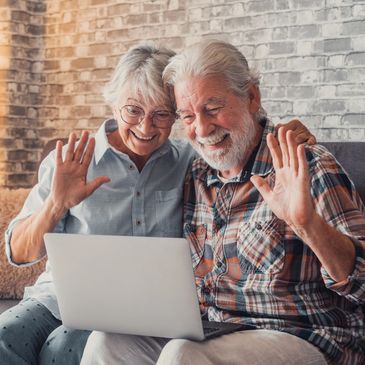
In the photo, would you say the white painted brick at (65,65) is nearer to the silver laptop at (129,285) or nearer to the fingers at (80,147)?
the fingers at (80,147)

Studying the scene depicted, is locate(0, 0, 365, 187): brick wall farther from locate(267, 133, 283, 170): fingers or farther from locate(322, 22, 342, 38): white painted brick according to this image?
locate(267, 133, 283, 170): fingers

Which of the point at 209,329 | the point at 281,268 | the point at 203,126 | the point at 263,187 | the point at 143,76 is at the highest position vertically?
the point at 143,76

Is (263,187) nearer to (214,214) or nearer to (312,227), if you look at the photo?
(312,227)

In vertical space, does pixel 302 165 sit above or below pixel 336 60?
below

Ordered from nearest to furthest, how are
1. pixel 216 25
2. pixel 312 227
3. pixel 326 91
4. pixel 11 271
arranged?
pixel 312 227 → pixel 11 271 → pixel 326 91 → pixel 216 25

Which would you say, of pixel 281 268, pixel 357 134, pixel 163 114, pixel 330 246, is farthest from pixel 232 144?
pixel 357 134

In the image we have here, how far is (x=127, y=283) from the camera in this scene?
180 centimetres

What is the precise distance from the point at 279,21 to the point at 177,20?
58 cm

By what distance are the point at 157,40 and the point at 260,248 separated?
2.07 metres

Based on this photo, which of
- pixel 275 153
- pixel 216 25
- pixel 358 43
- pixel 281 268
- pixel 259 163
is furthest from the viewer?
pixel 216 25

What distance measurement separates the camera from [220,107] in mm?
2145

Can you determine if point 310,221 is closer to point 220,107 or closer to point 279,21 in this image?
point 220,107

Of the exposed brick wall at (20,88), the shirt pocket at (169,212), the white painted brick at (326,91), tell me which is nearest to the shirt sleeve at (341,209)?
the shirt pocket at (169,212)

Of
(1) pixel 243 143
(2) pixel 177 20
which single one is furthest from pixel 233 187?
(2) pixel 177 20
